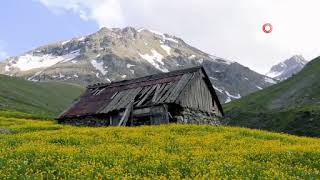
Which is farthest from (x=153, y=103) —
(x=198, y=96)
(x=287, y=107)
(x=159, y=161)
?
(x=287, y=107)

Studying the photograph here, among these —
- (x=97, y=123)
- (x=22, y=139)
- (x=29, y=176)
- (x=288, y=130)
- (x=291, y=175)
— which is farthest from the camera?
(x=288, y=130)

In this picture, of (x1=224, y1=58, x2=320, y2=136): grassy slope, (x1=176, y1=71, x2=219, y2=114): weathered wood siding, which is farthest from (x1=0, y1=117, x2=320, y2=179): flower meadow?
(x1=224, y1=58, x2=320, y2=136): grassy slope

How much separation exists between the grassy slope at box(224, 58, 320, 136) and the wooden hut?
53.3 metres

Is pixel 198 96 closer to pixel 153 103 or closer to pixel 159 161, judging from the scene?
pixel 153 103

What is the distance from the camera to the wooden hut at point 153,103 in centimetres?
5059

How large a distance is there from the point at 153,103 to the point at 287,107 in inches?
4078

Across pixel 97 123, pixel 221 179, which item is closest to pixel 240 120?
A: pixel 97 123

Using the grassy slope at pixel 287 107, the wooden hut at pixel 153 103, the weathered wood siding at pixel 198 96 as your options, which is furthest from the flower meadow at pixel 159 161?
the grassy slope at pixel 287 107

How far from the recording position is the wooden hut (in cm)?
5059

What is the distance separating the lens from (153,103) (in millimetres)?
50625

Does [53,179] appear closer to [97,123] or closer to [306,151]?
[306,151]

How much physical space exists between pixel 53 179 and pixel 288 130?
101414 millimetres

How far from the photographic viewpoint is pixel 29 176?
1639cm

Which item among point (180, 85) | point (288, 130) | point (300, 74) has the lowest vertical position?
point (288, 130)
